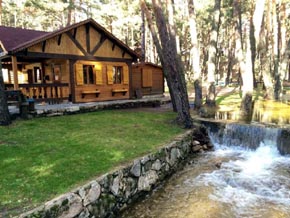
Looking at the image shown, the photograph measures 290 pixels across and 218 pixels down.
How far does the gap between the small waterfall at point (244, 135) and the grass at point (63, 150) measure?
168cm

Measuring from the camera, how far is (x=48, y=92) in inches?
539

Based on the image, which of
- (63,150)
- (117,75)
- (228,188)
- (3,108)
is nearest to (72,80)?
(117,75)

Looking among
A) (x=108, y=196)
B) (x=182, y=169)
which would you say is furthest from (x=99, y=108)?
(x=108, y=196)

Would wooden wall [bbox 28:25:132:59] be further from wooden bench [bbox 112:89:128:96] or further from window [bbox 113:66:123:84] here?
wooden bench [bbox 112:89:128:96]

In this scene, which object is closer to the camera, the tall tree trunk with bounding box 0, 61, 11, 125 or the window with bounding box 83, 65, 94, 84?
the tall tree trunk with bounding box 0, 61, 11, 125

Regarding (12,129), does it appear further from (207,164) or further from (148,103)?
(148,103)

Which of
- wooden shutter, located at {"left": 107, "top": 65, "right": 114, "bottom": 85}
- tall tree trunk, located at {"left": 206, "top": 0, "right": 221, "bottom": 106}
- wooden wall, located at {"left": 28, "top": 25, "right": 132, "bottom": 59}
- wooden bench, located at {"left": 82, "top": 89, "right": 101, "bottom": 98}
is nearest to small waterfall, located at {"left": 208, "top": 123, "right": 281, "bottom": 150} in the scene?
tall tree trunk, located at {"left": 206, "top": 0, "right": 221, "bottom": 106}

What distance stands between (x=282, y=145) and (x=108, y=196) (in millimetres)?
6466

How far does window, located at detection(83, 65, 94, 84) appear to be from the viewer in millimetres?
15070

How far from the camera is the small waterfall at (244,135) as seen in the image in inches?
364

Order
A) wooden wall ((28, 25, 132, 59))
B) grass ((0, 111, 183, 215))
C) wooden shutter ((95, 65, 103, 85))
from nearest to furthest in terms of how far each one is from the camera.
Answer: grass ((0, 111, 183, 215)), wooden wall ((28, 25, 132, 59)), wooden shutter ((95, 65, 103, 85))

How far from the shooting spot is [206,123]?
34.8 ft

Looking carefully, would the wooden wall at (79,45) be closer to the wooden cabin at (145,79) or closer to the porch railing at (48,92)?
the porch railing at (48,92)

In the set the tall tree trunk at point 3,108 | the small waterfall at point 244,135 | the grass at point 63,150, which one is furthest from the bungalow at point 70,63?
the small waterfall at point 244,135
